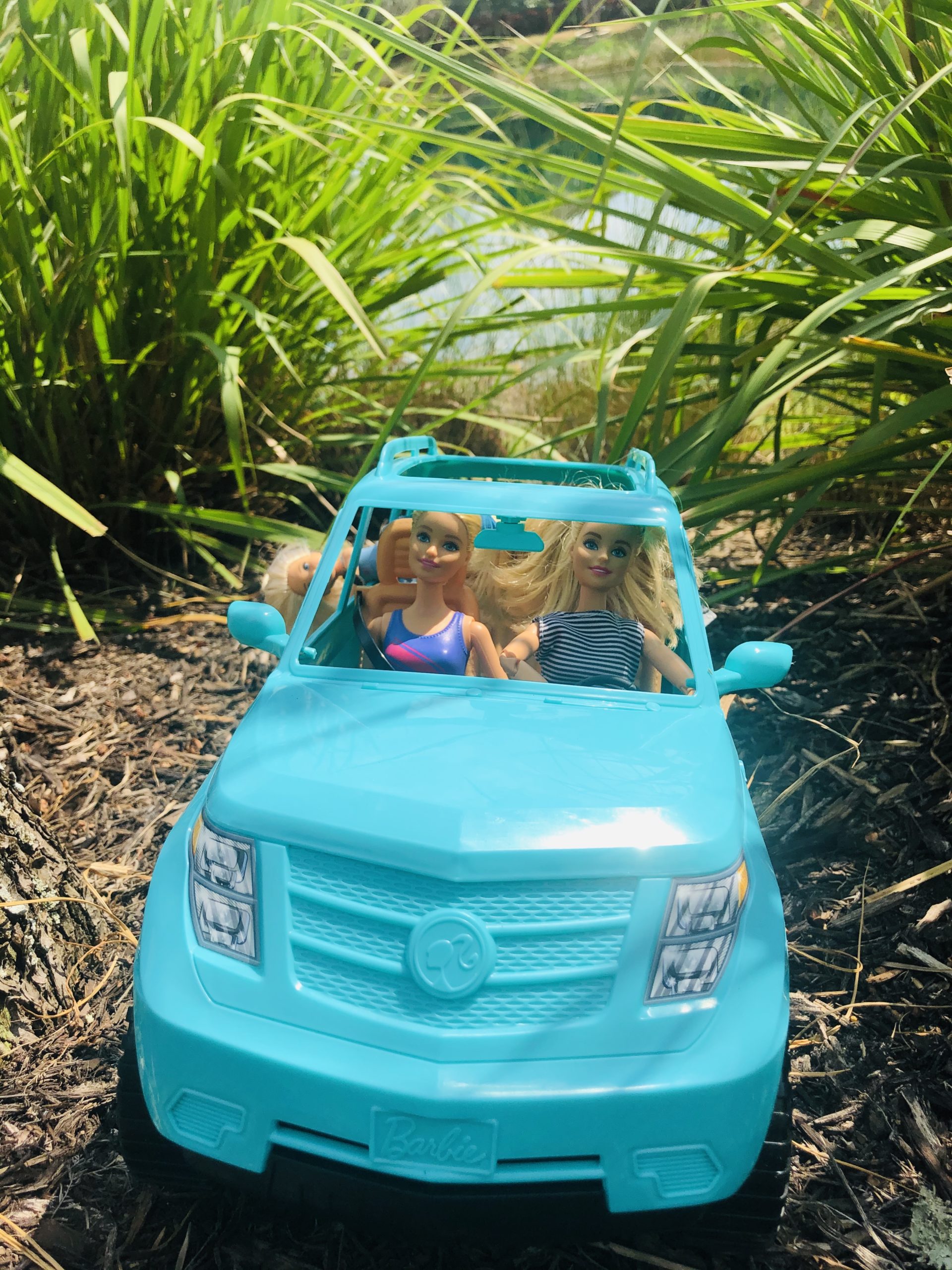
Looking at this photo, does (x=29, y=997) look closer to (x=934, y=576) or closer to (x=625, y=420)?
(x=625, y=420)

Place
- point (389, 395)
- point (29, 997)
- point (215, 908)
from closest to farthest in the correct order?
point (215, 908)
point (29, 997)
point (389, 395)

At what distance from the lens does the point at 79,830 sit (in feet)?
9.75

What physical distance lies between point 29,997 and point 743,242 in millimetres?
2770

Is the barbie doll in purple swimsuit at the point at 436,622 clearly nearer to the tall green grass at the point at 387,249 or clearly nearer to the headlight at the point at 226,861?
the tall green grass at the point at 387,249

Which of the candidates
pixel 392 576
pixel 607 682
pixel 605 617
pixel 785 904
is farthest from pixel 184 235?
pixel 785 904

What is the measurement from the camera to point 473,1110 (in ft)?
4.97

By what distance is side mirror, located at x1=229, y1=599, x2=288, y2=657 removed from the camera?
2350 millimetres

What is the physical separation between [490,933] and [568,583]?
4.44 ft

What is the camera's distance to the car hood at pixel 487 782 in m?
1.68

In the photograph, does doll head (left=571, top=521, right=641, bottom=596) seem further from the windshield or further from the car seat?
the car seat

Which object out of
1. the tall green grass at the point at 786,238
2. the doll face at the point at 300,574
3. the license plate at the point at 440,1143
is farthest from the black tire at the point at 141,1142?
the tall green grass at the point at 786,238

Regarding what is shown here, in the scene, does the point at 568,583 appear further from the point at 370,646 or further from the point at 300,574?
the point at 300,574

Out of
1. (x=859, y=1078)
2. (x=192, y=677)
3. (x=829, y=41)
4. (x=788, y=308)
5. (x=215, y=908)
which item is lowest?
(x=192, y=677)

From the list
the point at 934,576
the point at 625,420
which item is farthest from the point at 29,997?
the point at 934,576
